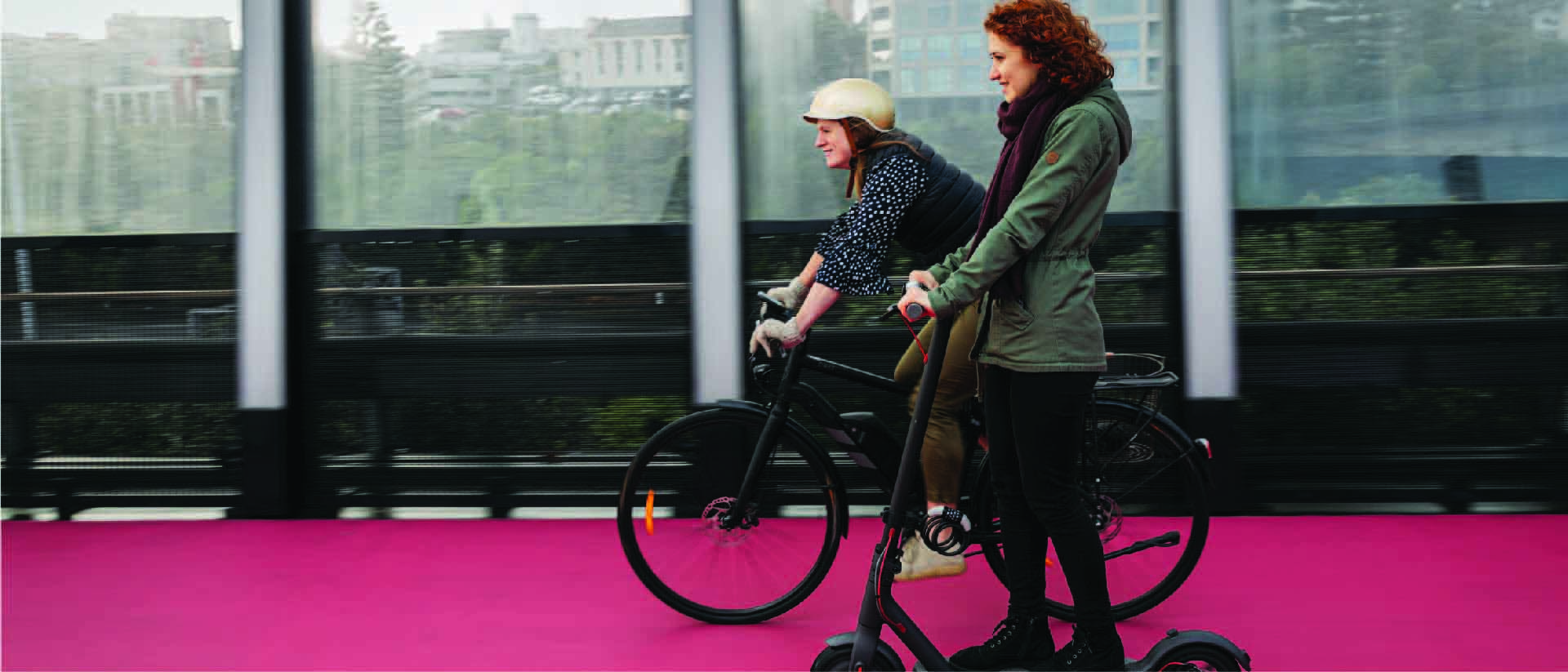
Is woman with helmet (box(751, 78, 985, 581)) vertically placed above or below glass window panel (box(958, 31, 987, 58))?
below

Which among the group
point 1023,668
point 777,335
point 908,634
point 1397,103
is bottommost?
point 1023,668

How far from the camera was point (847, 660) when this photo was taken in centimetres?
283

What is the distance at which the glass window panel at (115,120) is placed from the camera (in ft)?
17.8

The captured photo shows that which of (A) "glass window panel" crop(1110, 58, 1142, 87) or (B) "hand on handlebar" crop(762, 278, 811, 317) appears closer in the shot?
(B) "hand on handlebar" crop(762, 278, 811, 317)

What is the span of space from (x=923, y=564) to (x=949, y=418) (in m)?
0.53

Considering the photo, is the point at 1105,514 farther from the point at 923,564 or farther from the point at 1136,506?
the point at 923,564

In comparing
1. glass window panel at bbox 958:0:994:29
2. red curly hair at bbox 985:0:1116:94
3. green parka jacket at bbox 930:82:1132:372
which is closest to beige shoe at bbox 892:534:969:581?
green parka jacket at bbox 930:82:1132:372

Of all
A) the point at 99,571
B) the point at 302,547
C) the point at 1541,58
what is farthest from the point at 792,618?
the point at 1541,58

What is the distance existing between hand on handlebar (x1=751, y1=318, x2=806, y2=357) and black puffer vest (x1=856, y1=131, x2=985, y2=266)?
16.3 inches

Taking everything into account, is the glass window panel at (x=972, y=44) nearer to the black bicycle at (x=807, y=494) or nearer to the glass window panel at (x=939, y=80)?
the glass window panel at (x=939, y=80)

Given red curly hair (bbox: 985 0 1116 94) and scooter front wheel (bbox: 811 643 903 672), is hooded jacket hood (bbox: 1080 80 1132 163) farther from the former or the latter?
scooter front wheel (bbox: 811 643 903 672)

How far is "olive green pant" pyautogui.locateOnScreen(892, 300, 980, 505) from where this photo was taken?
349cm

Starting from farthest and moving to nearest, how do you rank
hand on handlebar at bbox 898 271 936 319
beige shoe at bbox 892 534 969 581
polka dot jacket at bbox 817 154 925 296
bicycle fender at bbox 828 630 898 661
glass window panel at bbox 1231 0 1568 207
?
glass window panel at bbox 1231 0 1568 207 < beige shoe at bbox 892 534 969 581 < polka dot jacket at bbox 817 154 925 296 < bicycle fender at bbox 828 630 898 661 < hand on handlebar at bbox 898 271 936 319

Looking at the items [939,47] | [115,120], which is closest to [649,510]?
[939,47]
